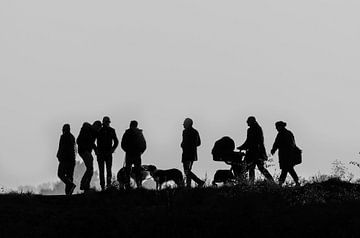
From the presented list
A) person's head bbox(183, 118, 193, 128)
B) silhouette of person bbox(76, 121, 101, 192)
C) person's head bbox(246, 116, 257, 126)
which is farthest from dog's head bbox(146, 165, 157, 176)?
person's head bbox(246, 116, 257, 126)

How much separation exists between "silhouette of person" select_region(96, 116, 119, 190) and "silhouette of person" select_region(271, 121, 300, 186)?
391cm

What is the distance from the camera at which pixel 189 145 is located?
25.8 metres

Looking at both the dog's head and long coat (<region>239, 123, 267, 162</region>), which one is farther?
the dog's head

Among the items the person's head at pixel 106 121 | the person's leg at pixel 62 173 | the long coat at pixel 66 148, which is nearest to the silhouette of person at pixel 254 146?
the person's head at pixel 106 121

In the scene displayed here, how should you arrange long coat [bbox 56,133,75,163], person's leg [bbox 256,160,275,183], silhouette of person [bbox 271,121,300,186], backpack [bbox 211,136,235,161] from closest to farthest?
person's leg [bbox 256,160,275,183] → silhouette of person [bbox 271,121,300,186] → long coat [bbox 56,133,75,163] → backpack [bbox 211,136,235,161]

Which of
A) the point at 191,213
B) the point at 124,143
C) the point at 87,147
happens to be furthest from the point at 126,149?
the point at 191,213

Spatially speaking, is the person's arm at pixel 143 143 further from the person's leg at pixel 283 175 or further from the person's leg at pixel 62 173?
the person's leg at pixel 283 175

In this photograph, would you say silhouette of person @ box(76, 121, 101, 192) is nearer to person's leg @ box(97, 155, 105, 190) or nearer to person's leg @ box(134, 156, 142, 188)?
person's leg @ box(97, 155, 105, 190)

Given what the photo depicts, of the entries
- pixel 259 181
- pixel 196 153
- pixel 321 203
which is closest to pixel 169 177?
pixel 196 153

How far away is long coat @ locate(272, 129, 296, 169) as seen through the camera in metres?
25.1

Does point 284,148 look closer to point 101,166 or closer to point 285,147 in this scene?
point 285,147

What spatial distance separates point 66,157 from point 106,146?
1.04m

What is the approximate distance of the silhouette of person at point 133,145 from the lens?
84.0 feet

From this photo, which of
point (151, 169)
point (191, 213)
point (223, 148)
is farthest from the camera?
point (151, 169)
